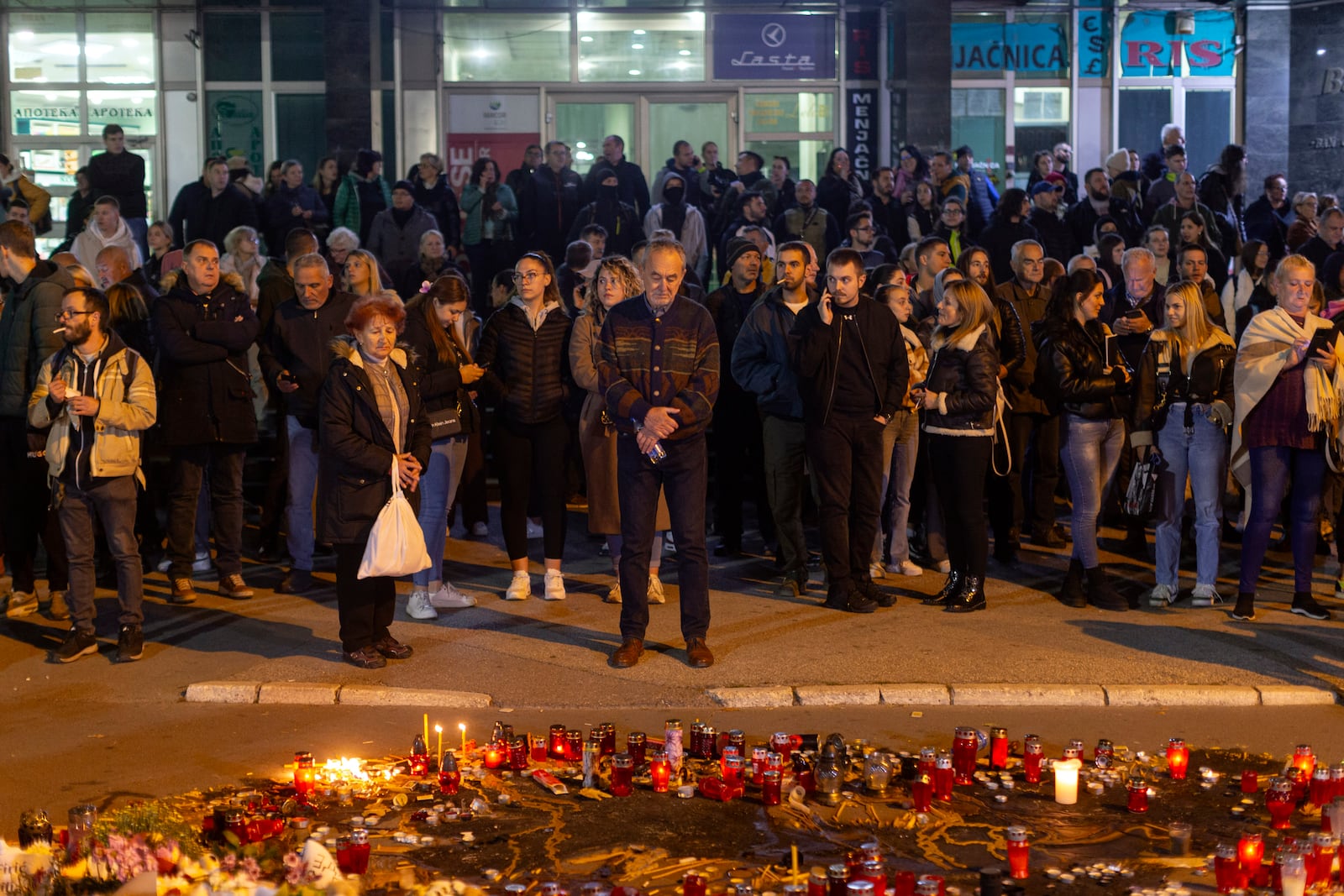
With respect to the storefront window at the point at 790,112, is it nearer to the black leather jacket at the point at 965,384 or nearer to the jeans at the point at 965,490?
the black leather jacket at the point at 965,384

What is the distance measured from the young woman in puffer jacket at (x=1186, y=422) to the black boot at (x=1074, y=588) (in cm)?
46

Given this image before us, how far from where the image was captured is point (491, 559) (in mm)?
12031

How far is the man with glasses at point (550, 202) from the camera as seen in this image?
57.4ft

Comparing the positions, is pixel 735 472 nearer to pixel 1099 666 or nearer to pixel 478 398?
pixel 478 398

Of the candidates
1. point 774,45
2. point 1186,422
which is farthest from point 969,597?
point 774,45

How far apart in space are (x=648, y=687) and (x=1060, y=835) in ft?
9.08

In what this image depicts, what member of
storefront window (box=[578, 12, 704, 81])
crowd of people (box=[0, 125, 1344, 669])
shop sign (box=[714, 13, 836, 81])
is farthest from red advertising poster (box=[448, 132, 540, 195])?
crowd of people (box=[0, 125, 1344, 669])

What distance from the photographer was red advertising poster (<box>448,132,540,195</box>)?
940 inches

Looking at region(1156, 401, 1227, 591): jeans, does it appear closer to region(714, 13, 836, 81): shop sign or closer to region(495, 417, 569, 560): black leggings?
region(495, 417, 569, 560): black leggings

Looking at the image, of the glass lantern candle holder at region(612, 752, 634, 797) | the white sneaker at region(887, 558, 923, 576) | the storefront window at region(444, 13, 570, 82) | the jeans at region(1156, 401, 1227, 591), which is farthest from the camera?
the storefront window at region(444, 13, 570, 82)

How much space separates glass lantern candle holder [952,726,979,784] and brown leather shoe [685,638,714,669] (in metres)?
2.15

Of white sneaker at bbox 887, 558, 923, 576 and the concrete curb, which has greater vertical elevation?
white sneaker at bbox 887, 558, 923, 576

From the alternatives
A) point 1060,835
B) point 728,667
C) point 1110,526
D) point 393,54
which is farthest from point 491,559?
point 393,54

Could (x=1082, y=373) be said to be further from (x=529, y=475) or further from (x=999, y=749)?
(x=999, y=749)
